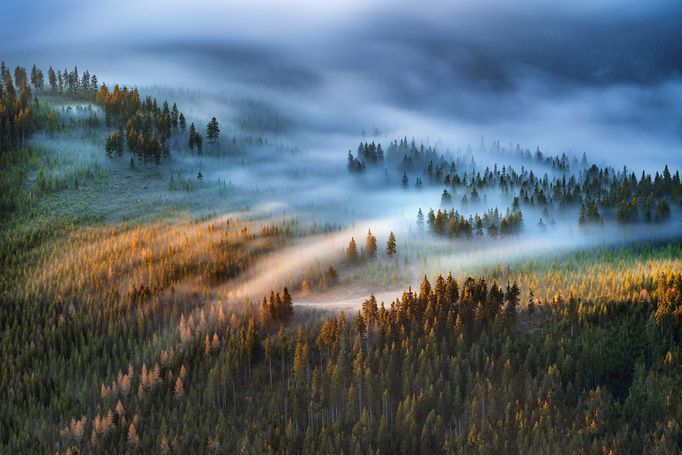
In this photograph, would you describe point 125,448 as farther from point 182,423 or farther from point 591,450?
point 591,450

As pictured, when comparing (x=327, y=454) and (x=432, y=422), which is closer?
(x=327, y=454)

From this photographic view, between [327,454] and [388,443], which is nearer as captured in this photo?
[327,454]

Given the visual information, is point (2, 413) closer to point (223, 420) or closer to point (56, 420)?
point (56, 420)

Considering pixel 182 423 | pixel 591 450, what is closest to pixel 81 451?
pixel 182 423

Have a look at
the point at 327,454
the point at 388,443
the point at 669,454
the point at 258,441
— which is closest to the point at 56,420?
the point at 258,441

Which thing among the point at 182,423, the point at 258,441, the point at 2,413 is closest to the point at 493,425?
the point at 258,441

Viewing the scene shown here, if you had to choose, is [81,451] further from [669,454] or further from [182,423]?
[669,454]

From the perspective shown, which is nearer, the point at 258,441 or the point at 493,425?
the point at 258,441
